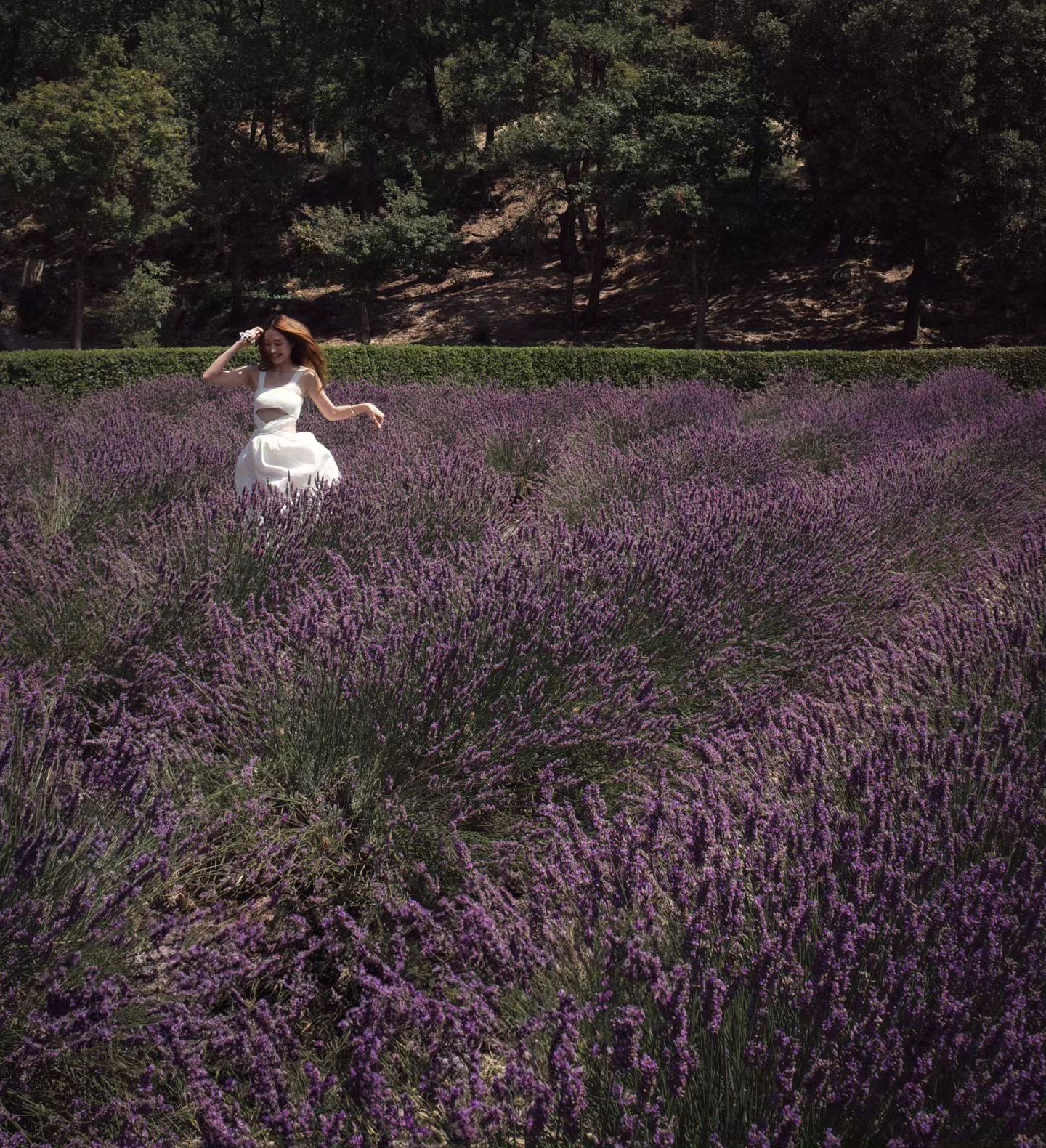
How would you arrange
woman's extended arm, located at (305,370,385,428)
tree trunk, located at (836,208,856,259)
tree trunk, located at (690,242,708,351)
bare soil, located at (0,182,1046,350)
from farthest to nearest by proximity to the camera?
bare soil, located at (0,182,1046,350) < tree trunk, located at (690,242,708,351) < tree trunk, located at (836,208,856,259) < woman's extended arm, located at (305,370,385,428)

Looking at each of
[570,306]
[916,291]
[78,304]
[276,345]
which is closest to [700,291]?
[570,306]

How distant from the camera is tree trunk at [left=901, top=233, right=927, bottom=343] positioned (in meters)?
21.4

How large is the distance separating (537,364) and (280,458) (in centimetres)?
1084

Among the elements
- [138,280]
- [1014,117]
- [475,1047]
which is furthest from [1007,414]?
[138,280]

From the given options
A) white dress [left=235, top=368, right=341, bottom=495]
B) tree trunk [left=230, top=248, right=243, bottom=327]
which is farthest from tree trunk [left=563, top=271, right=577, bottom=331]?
white dress [left=235, top=368, right=341, bottom=495]

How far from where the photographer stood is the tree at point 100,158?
26516 mm

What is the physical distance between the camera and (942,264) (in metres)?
21.8

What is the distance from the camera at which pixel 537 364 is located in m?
15.4

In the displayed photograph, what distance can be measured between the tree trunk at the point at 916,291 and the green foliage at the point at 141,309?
18.6m

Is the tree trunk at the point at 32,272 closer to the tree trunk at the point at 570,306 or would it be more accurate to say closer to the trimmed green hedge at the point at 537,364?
the tree trunk at the point at 570,306

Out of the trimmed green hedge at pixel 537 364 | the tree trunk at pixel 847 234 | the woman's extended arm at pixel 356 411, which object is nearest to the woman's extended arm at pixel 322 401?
the woman's extended arm at pixel 356 411

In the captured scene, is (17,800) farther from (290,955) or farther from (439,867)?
(439,867)

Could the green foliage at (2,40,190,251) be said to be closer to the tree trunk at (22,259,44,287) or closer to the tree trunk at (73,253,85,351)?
the tree trunk at (73,253,85,351)

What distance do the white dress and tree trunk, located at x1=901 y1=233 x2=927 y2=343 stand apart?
19474 mm
